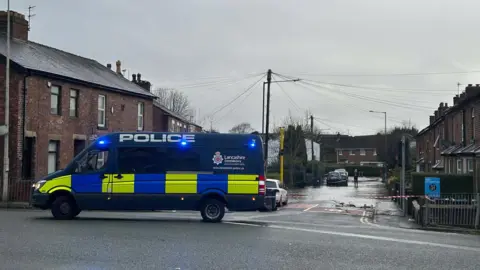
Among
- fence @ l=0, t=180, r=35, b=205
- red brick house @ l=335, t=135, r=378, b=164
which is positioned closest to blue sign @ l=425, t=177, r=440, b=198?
fence @ l=0, t=180, r=35, b=205

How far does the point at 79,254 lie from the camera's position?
9.55m

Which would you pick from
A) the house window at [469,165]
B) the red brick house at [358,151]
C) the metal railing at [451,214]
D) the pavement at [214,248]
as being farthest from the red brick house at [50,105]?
the red brick house at [358,151]

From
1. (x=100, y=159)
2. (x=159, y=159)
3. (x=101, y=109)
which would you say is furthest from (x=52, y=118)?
(x=159, y=159)

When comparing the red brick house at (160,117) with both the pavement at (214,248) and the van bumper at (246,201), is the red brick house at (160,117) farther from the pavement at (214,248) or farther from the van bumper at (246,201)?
the pavement at (214,248)

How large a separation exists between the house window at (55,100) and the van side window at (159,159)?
38.2 ft

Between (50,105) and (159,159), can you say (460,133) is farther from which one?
(50,105)

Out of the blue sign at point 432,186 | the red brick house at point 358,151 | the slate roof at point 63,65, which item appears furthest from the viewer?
the red brick house at point 358,151

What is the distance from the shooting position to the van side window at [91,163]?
1602 cm

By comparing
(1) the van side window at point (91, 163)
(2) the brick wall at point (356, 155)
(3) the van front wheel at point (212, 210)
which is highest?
(2) the brick wall at point (356, 155)

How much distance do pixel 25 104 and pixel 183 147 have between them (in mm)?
11575

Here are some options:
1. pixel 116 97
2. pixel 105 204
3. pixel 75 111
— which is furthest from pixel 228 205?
pixel 116 97

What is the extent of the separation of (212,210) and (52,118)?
13.3 m

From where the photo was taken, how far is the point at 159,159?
16.0m

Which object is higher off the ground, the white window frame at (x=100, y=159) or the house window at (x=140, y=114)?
the house window at (x=140, y=114)
